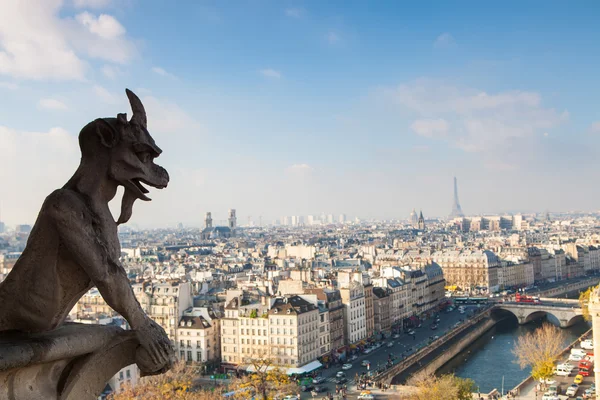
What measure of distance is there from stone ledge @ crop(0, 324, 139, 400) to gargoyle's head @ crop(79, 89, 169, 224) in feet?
3.71

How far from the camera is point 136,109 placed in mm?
5109

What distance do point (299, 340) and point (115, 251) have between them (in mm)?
40232

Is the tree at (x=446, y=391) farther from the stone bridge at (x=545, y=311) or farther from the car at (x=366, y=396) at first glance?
the stone bridge at (x=545, y=311)

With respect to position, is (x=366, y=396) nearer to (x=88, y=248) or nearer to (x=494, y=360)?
(x=494, y=360)

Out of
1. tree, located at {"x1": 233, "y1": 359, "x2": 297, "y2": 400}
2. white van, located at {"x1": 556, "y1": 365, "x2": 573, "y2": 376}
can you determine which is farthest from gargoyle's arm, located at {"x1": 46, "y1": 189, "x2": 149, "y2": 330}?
white van, located at {"x1": 556, "y1": 365, "x2": 573, "y2": 376}

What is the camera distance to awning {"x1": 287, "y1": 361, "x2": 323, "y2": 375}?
1639 inches

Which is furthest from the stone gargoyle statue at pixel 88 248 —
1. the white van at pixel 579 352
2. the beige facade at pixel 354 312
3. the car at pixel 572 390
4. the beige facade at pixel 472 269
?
the beige facade at pixel 472 269

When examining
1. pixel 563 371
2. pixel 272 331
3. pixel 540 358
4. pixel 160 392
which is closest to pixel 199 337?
pixel 272 331

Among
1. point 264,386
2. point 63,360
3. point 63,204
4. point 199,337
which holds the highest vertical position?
point 63,204

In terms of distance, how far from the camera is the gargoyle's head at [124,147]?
4902 mm

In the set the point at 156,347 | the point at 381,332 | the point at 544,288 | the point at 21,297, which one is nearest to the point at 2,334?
the point at 21,297

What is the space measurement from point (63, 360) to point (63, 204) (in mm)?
1144

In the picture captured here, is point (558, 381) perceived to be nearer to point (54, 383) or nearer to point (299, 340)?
point (299, 340)

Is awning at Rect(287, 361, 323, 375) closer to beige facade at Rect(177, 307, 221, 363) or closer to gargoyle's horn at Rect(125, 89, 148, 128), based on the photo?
beige facade at Rect(177, 307, 221, 363)
